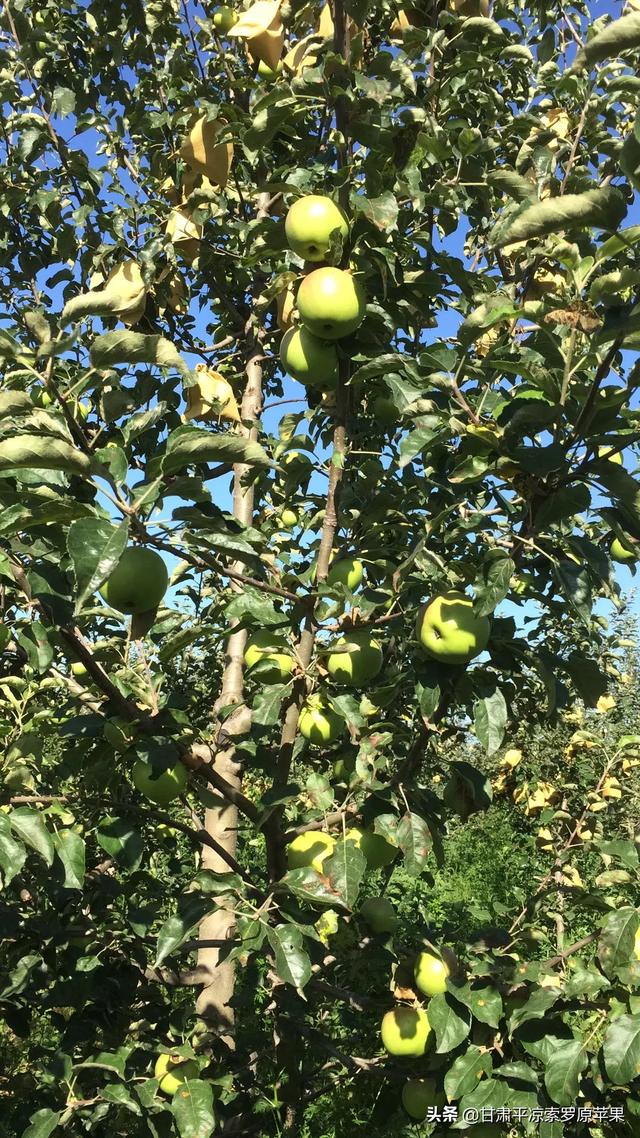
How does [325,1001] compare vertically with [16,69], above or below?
below

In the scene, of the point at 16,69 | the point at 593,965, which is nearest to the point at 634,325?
the point at 593,965

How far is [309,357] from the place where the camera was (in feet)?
5.84

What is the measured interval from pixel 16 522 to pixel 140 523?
0.19 metres

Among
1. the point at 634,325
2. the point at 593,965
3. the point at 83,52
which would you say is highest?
the point at 83,52

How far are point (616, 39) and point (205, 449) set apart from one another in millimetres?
808

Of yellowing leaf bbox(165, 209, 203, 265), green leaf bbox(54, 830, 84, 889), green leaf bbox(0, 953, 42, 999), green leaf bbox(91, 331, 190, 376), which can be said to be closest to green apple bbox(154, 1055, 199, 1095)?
green leaf bbox(0, 953, 42, 999)

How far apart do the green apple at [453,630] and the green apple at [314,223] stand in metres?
0.78

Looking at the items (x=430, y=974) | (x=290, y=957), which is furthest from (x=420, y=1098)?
(x=290, y=957)

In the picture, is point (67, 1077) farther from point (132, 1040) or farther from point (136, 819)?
point (136, 819)

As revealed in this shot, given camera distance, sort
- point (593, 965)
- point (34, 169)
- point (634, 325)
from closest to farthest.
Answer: point (634, 325)
point (593, 965)
point (34, 169)

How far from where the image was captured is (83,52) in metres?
3.07

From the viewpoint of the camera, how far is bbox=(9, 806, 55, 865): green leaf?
4.94ft

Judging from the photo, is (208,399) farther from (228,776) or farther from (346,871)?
(346,871)

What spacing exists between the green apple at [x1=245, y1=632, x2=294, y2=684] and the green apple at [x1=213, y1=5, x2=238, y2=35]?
219cm
